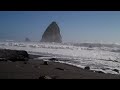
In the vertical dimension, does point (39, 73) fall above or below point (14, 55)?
below

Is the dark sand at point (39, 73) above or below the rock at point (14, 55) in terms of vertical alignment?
below

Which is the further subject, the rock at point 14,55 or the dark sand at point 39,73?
the rock at point 14,55

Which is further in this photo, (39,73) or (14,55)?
(14,55)

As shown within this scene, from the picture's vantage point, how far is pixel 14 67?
20.6ft

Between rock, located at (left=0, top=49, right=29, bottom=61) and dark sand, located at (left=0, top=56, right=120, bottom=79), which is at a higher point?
rock, located at (left=0, top=49, right=29, bottom=61)

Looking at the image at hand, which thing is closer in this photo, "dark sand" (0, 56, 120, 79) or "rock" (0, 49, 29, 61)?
"dark sand" (0, 56, 120, 79)
